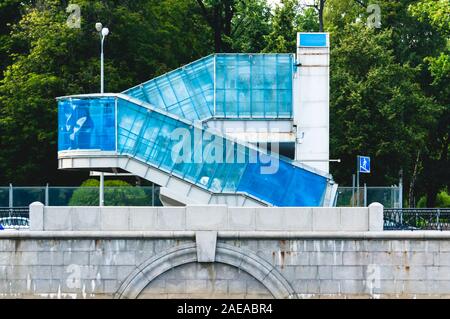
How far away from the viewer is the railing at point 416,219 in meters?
36.3

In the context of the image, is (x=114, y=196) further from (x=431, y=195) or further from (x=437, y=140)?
(x=431, y=195)

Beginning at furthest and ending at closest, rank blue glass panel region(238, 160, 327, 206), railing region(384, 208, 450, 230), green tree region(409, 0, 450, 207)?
green tree region(409, 0, 450, 207), blue glass panel region(238, 160, 327, 206), railing region(384, 208, 450, 230)

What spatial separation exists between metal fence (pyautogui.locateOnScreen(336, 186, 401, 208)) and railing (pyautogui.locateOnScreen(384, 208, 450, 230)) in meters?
10.8

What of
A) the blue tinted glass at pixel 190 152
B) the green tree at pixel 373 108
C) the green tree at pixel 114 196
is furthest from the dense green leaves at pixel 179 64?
the blue tinted glass at pixel 190 152

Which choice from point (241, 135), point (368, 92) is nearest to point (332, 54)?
point (368, 92)

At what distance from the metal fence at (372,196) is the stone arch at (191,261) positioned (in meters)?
18.1

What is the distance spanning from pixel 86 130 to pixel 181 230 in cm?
841

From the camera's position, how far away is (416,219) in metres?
36.7

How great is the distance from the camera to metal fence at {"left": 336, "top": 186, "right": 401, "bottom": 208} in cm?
4906

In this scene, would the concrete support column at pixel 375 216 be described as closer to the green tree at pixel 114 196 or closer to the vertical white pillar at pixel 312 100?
the vertical white pillar at pixel 312 100

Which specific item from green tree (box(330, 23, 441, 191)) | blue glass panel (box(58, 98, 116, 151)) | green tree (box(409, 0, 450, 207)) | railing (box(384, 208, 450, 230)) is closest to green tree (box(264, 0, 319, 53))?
green tree (box(330, 23, 441, 191))

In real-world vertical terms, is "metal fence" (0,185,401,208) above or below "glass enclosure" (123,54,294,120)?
below

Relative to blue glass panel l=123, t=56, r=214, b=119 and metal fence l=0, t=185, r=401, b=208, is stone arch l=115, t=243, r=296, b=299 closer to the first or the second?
blue glass panel l=123, t=56, r=214, b=119

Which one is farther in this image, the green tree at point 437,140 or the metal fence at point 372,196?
the green tree at point 437,140
